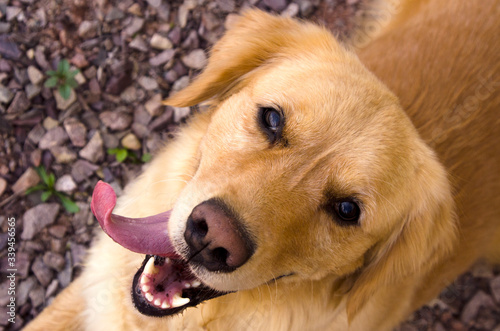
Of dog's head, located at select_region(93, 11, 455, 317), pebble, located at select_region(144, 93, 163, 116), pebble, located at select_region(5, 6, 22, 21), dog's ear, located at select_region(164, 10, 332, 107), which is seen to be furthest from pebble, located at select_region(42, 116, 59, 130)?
dog's head, located at select_region(93, 11, 455, 317)

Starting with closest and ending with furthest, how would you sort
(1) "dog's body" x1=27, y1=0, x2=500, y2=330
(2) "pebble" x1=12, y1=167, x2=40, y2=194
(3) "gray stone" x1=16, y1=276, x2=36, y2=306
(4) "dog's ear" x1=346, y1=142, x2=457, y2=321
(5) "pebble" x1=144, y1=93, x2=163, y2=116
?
(1) "dog's body" x1=27, y1=0, x2=500, y2=330 < (4) "dog's ear" x1=346, y1=142, x2=457, y2=321 < (3) "gray stone" x1=16, y1=276, x2=36, y2=306 < (2) "pebble" x1=12, y1=167, x2=40, y2=194 < (5) "pebble" x1=144, y1=93, x2=163, y2=116

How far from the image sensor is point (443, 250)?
2.10 meters

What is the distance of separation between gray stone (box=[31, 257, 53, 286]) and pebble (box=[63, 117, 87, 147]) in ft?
2.87

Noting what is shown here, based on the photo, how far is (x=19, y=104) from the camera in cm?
301

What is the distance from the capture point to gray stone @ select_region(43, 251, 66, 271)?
291 cm

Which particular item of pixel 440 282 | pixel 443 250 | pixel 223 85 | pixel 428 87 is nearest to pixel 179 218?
pixel 223 85

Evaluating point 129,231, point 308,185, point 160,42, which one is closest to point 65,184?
point 160,42

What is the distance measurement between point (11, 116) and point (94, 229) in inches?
39.9

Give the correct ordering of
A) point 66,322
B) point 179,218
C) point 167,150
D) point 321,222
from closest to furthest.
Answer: point 179,218
point 321,222
point 167,150
point 66,322

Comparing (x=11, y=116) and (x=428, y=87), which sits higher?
(x=428, y=87)

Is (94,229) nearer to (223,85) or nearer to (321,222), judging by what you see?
(223,85)

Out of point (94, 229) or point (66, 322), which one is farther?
point (94, 229)

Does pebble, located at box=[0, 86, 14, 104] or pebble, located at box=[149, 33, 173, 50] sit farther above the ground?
pebble, located at box=[149, 33, 173, 50]

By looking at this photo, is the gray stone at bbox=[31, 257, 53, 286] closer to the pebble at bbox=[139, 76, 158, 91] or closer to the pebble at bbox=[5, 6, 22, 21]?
the pebble at bbox=[139, 76, 158, 91]
